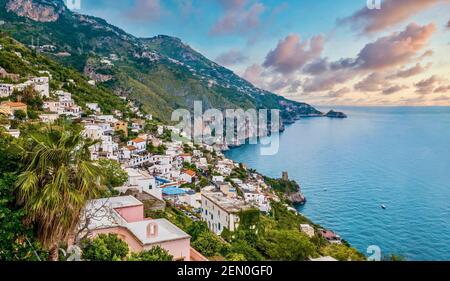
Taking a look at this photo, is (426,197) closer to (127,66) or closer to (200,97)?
(200,97)

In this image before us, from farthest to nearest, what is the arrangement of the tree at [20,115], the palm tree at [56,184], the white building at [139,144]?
the white building at [139,144], the tree at [20,115], the palm tree at [56,184]

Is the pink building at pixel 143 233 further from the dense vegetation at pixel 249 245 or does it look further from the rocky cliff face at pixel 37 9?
the rocky cliff face at pixel 37 9

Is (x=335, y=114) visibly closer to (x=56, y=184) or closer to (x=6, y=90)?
(x=6, y=90)

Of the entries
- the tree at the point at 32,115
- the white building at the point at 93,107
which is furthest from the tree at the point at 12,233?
the white building at the point at 93,107

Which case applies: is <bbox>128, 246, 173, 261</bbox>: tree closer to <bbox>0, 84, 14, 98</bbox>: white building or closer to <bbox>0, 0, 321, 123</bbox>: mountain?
<bbox>0, 84, 14, 98</bbox>: white building

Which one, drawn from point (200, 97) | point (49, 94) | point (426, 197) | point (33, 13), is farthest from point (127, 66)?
point (426, 197)
